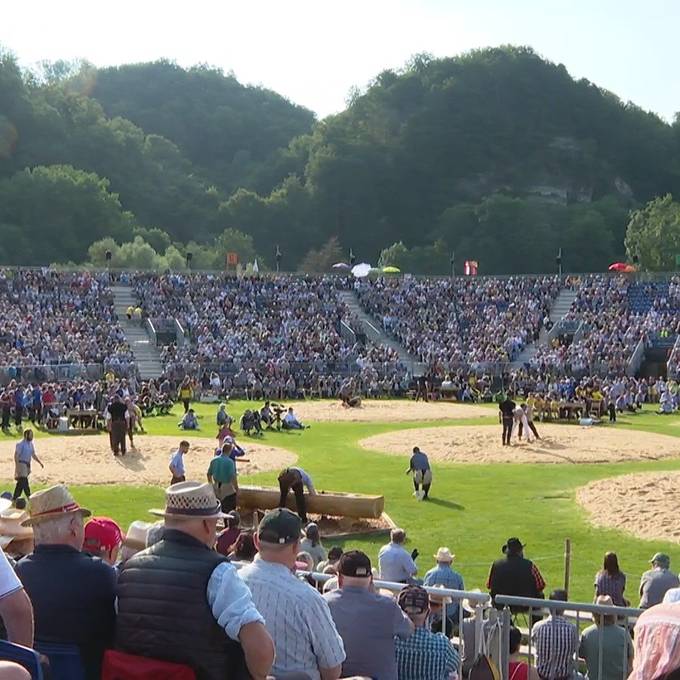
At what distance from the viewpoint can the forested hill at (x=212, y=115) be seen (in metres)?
118

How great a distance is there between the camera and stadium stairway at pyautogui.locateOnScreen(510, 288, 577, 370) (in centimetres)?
4966

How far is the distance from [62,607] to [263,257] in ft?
313

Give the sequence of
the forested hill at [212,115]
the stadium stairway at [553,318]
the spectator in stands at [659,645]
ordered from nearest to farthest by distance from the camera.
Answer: the spectator in stands at [659,645]
the stadium stairway at [553,318]
the forested hill at [212,115]

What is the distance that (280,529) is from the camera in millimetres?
5484

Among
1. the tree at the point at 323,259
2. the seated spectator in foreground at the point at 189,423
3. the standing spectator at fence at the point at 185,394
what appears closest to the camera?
the seated spectator in foreground at the point at 189,423

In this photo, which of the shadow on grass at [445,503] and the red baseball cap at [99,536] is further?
the shadow on grass at [445,503]

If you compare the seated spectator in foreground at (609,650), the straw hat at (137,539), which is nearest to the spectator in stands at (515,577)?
the seated spectator in foreground at (609,650)

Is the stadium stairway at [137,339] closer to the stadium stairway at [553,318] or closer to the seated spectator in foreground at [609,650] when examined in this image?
the stadium stairway at [553,318]

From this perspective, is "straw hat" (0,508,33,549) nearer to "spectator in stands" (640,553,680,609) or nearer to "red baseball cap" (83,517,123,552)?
"red baseball cap" (83,517,123,552)

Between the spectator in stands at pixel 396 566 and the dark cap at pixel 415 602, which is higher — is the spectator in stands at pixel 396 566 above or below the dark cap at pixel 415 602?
below

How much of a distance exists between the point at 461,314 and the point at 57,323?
21035 mm

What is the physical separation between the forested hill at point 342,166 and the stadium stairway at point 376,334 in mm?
26032

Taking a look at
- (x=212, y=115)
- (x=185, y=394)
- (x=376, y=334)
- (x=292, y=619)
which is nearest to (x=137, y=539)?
(x=292, y=619)

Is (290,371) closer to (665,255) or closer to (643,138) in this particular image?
(665,255)
